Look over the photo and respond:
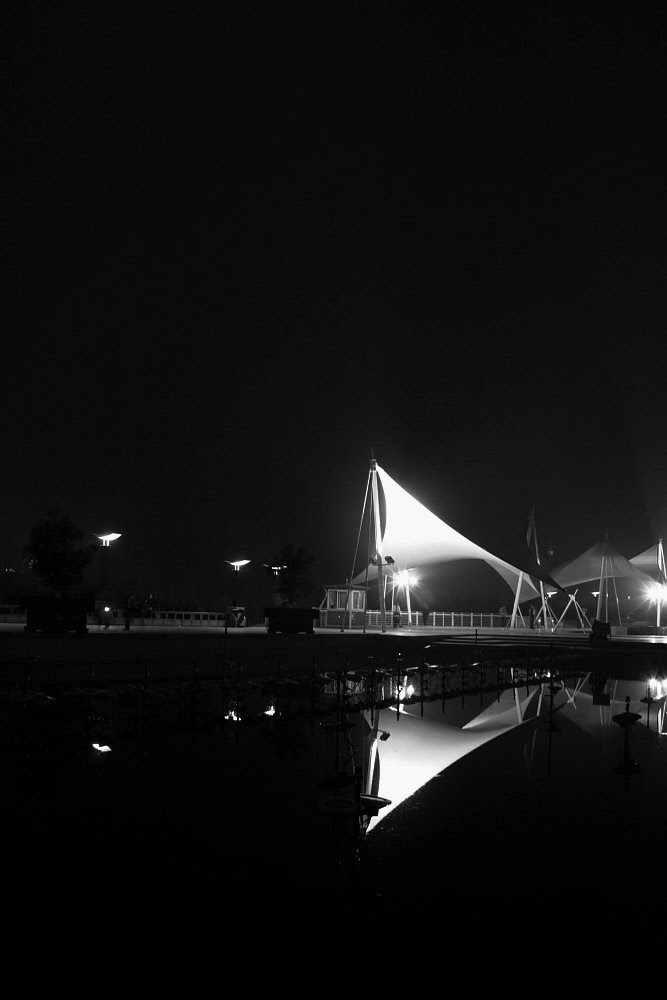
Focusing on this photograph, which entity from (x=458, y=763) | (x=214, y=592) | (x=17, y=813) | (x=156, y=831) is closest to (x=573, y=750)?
(x=458, y=763)

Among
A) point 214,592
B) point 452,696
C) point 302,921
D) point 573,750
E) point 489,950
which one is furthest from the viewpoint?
point 214,592

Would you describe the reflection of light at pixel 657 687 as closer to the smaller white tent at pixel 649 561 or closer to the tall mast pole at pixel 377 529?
the tall mast pole at pixel 377 529

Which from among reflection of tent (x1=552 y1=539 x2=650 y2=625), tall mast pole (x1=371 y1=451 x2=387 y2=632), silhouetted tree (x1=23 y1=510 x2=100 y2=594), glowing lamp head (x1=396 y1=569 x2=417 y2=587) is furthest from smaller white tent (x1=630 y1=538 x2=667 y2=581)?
silhouetted tree (x1=23 y1=510 x2=100 y2=594)

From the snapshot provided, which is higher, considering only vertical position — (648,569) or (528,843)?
(648,569)

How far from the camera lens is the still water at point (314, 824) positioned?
4602mm

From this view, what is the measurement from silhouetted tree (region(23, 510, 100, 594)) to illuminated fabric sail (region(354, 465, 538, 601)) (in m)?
11.1

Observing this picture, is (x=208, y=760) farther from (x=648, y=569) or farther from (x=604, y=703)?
(x=648, y=569)

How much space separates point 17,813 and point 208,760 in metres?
2.67

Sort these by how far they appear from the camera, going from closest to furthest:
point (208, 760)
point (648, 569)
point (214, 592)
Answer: point (208, 760), point (648, 569), point (214, 592)

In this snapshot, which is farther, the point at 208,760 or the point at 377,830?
the point at 208,760

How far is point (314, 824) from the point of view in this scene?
6.46m

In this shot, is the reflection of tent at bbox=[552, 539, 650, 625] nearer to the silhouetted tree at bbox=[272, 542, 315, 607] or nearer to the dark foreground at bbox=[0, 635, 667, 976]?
the silhouetted tree at bbox=[272, 542, 315, 607]

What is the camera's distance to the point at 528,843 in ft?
20.2

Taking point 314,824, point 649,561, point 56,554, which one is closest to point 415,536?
point 56,554
